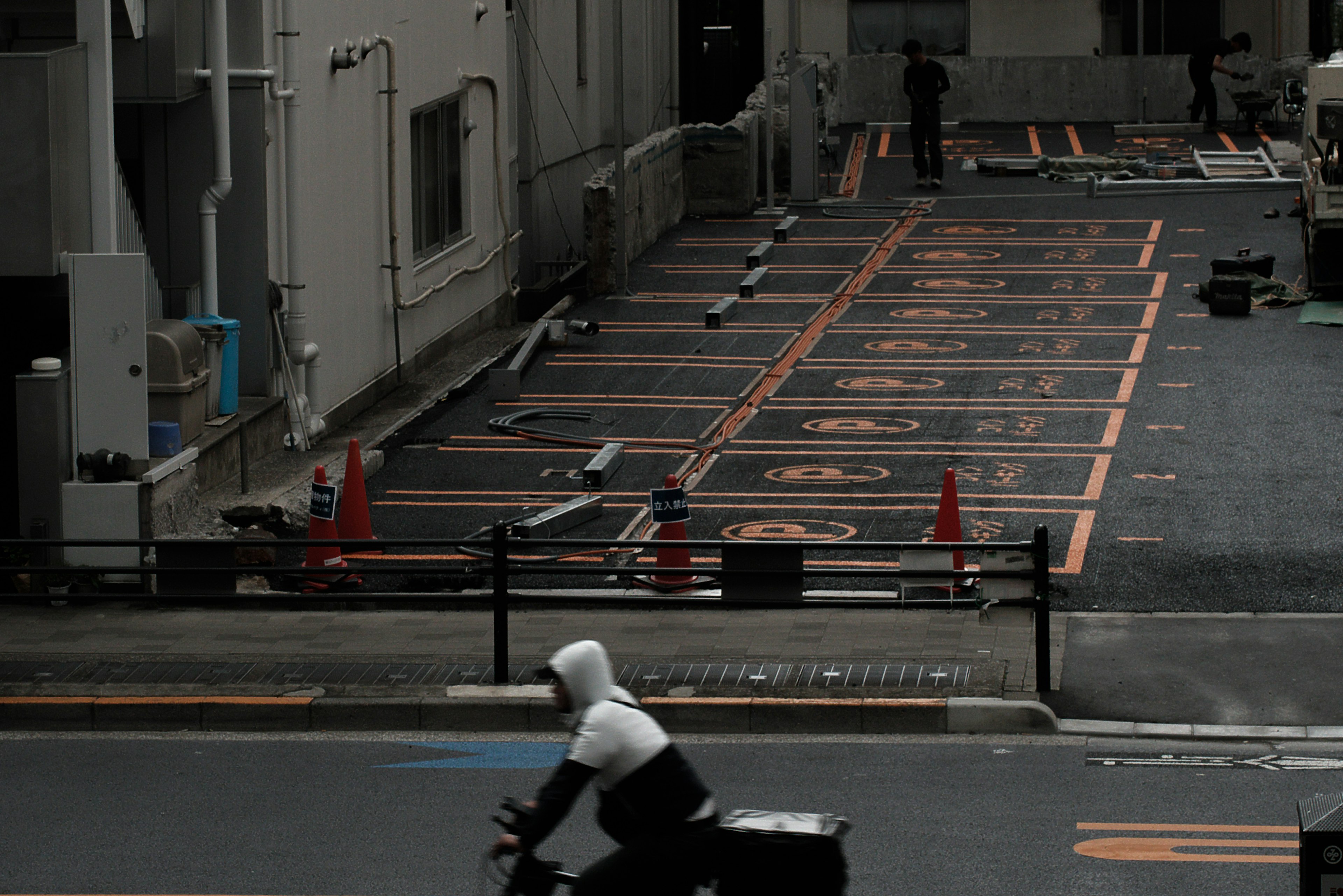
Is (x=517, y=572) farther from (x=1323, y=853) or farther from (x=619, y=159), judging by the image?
(x=619, y=159)

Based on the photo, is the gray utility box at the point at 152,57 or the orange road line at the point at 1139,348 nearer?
the gray utility box at the point at 152,57

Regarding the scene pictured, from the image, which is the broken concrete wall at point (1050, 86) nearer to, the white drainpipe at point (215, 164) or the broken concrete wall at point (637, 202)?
the broken concrete wall at point (637, 202)

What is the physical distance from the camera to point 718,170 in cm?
3128

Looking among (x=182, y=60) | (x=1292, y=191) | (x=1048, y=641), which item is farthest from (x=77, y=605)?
(x=1292, y=191)

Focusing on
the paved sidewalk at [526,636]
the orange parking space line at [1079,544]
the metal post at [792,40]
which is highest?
the metal post at [792,40]

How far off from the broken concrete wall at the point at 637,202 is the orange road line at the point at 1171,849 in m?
17.7

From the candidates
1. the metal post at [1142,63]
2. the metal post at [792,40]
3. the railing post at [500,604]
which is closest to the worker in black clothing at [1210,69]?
the metal post at [1142,63]

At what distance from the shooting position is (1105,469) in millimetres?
16344

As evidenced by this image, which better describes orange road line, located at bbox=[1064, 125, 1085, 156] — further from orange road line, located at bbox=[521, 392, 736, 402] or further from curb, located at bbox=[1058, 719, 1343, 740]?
curb, located at bbox=[1058, 719, 1343, 740]

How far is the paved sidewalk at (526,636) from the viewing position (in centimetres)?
1188

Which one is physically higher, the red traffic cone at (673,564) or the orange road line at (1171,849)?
the red traffic cone at (673,564)

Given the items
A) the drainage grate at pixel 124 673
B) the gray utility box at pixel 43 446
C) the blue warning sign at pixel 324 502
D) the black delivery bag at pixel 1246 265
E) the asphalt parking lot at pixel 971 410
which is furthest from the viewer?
the black delivery bag at pixel 1246 265

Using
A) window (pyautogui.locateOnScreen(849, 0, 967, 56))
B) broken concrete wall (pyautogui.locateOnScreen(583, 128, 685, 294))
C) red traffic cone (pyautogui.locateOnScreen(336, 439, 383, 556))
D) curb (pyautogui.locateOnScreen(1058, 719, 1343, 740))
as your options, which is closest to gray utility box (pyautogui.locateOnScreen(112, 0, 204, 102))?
red traffic cone (pyautogui.locateOnScreen(336, 439, 383, 556))

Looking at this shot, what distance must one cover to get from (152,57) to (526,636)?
677 cm
